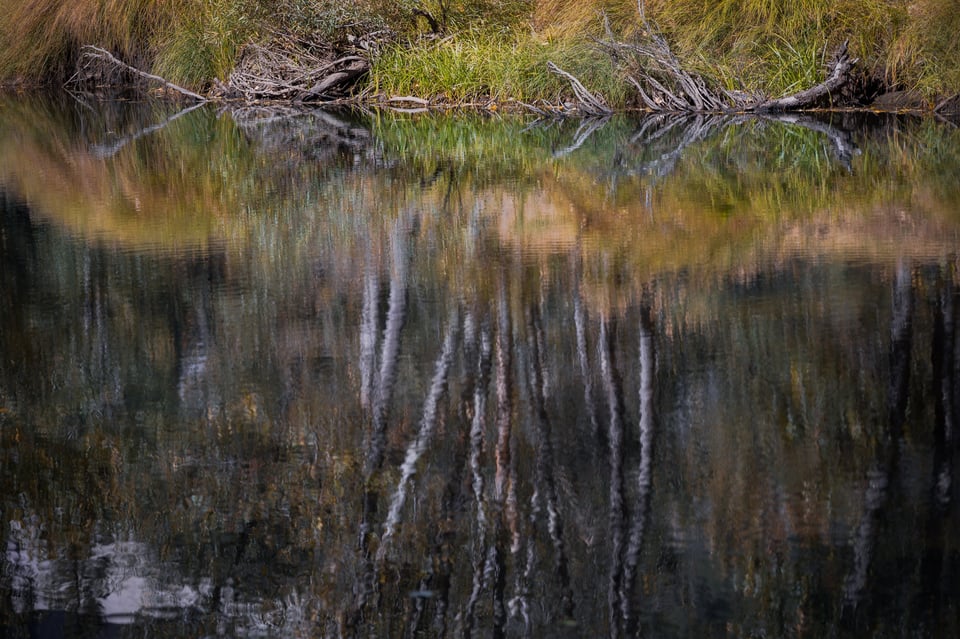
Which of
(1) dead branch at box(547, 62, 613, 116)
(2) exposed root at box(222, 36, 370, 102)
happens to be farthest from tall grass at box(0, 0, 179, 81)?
(1) dead branch at box(547, 62, 613, 116)

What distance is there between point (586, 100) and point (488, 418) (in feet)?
36.8

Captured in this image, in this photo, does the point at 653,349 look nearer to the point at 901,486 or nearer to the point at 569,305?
the point at 569,305

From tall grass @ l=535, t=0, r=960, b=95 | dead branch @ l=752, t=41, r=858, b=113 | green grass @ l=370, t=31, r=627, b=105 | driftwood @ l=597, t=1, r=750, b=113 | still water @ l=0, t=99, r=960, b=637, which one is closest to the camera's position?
still water @ l=0, t=99, r=960, b=637

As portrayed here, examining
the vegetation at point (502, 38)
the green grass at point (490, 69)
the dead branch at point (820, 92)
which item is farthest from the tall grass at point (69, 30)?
the dead branch at point (820, 92)

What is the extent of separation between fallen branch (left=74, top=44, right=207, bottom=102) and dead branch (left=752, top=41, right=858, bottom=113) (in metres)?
8.95

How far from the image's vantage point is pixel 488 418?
11.2 feet

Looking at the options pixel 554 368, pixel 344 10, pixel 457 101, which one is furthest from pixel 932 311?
pixel 344 10

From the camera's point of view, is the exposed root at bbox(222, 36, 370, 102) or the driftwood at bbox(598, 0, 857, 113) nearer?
the driftwood at bbox(598, 0, 857, 113)

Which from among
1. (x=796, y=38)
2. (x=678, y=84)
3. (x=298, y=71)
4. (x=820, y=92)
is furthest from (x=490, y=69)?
(x=820, y=92)

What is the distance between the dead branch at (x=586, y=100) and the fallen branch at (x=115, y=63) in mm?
→ 6934

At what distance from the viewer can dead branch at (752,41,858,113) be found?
1286 centimetres

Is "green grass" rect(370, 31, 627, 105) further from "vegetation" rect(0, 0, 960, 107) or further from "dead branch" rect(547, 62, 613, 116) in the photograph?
"dead branch" rect(547, 62, 613, 116)

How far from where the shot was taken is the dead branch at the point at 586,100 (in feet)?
46.2

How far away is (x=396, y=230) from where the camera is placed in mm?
6258
